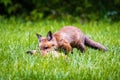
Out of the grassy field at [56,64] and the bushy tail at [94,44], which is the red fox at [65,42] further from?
the grassy field at [56,64]

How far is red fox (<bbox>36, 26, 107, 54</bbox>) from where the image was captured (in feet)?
21.8

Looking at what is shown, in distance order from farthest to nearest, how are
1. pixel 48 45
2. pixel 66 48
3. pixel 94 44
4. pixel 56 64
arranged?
1. pixel 94 44
2. pixel 66 48
3. pixel 48 45
4. pixel 56 64

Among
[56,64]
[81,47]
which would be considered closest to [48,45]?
[81,47]

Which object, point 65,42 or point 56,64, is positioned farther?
point 65,42

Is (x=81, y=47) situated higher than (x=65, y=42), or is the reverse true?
(x=65, y=42)

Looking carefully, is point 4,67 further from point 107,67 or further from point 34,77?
point 107,67

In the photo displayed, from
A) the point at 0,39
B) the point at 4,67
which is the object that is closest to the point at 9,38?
the point at 0,39

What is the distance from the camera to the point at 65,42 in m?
6.86

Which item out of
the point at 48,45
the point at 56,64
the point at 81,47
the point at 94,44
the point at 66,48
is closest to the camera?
the point at 56,64

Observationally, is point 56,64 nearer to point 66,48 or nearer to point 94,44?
point 66,48

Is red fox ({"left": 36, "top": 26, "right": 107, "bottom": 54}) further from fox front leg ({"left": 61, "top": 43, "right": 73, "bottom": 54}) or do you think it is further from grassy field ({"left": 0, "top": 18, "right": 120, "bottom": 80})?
grassy field ({"left": 0, "top": 18, "right": 120, "bottom": 80})

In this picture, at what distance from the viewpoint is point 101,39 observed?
27.3 feet

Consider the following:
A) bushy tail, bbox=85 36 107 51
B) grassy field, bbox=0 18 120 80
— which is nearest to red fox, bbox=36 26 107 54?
bushy tail, bbox=85 36 107 51

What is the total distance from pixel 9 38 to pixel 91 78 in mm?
3493
